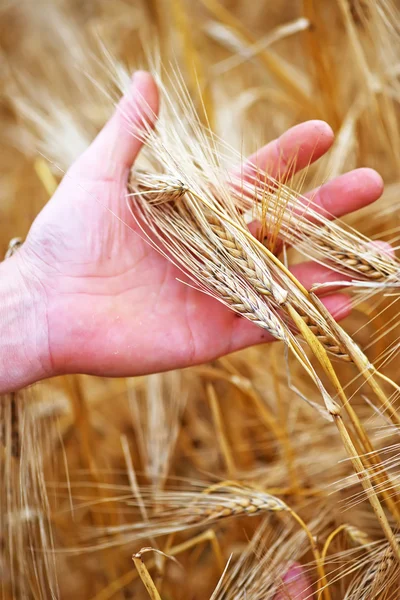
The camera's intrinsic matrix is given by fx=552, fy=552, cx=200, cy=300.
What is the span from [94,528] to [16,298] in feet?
1.64

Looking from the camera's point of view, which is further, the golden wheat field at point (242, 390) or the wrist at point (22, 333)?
the wrist at point (22, 333)

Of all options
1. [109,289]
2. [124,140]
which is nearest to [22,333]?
[109,289]

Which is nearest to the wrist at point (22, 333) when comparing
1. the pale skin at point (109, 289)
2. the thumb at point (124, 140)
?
the pale skin at point (109, 289)

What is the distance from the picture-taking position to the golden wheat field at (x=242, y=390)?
2.33ft

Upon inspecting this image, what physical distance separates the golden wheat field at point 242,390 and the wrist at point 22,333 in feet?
0.20

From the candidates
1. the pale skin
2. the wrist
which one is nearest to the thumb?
the pale skin

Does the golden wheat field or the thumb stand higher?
the thumb

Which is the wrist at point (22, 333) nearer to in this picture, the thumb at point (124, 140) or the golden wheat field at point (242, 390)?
the golden wheat field at point (242, 390)

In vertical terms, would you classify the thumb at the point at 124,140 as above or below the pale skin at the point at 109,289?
above

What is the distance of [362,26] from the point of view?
1.05 metres

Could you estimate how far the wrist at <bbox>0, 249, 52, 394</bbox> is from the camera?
859 millimetres

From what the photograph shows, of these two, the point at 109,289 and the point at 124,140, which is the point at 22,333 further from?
the point at 124,140

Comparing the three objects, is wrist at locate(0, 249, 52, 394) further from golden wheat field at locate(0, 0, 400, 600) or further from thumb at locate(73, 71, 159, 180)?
thumb at locate(73, 71, 159, 180)

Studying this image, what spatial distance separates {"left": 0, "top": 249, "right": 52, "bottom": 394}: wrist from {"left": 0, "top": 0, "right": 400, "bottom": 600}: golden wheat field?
0.06 meters
